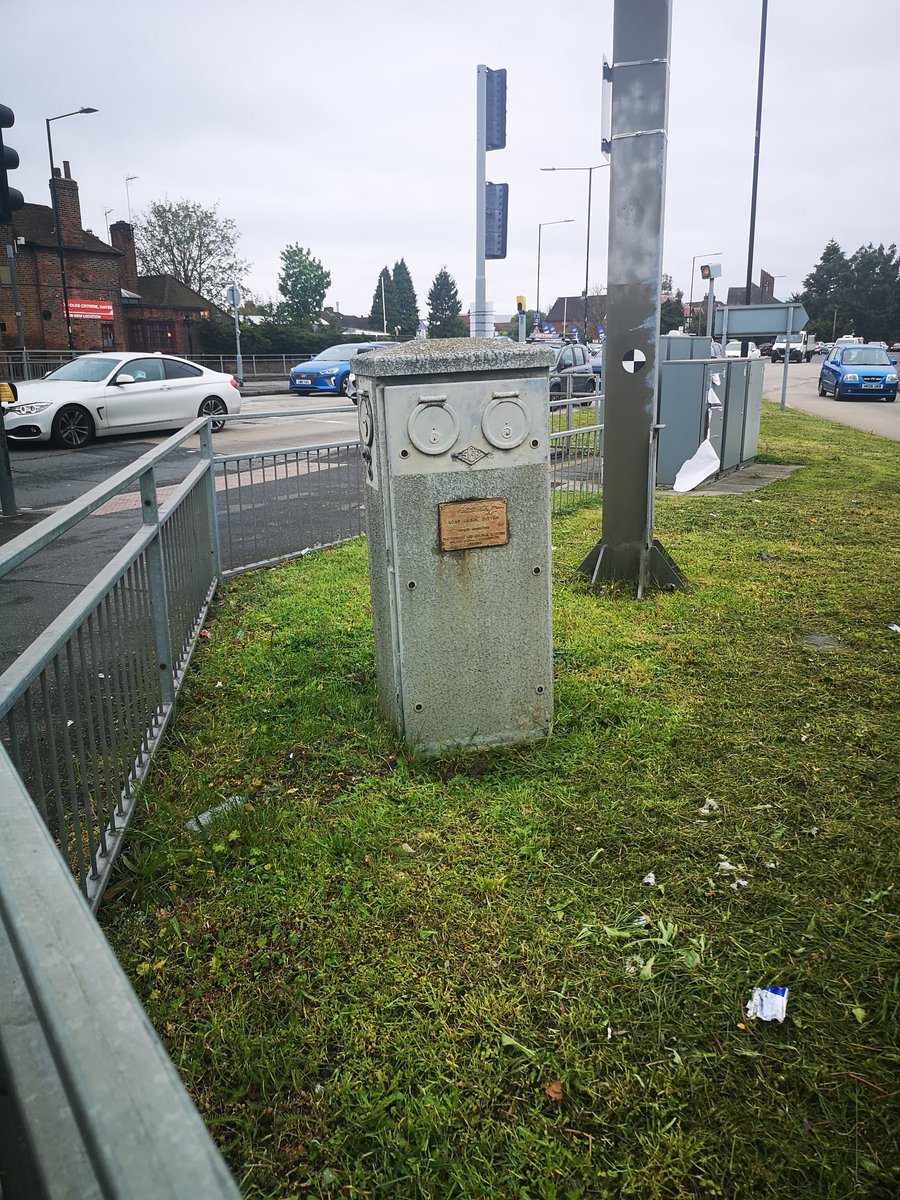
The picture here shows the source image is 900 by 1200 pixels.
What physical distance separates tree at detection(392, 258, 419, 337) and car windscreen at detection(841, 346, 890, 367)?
89.6 meters

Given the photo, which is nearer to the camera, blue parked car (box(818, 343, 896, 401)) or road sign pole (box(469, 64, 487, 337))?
road sign pole (box(469, 64, 487, 337))

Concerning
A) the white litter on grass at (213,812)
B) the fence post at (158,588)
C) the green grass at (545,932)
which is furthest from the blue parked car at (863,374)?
the white litter on grass at (213,812)

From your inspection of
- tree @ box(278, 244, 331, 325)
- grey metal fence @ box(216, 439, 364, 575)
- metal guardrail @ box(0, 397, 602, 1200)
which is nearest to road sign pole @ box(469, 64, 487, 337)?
grey metal fence @ box(216, 439, 364, 575)

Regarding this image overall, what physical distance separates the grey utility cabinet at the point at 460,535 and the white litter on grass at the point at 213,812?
763mm

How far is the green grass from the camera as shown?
6.93 ft

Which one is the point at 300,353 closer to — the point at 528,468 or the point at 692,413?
the point at 692,413

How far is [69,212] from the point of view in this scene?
154 feet

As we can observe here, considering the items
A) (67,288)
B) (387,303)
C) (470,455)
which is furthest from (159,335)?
(387,303)

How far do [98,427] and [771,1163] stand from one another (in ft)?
52.4

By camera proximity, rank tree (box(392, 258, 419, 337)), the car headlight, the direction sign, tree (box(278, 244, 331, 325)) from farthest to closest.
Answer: tree (box(392, 258, 419, 337)) → tree (box(278, 244, 331, 325)) → the direction sign → the car headlight

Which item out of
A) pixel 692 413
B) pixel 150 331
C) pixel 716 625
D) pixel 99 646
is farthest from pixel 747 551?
pixel 150 331

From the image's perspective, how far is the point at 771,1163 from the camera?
6.67ft

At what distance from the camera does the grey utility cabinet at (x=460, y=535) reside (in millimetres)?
3631

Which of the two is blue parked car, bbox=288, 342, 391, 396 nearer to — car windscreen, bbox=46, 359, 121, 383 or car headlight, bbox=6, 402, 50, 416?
car windscreen, bbox=46, 359, 121, 383
